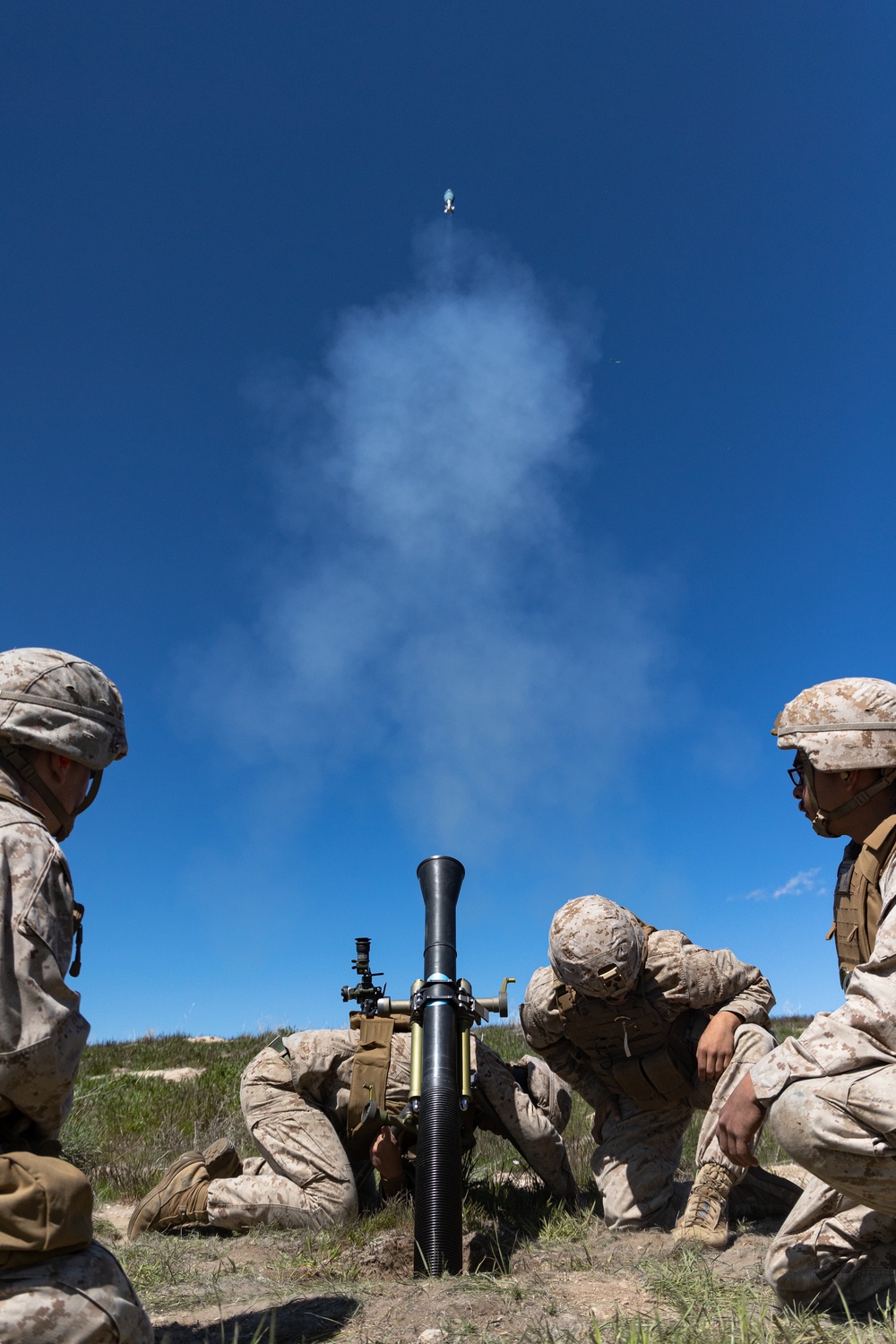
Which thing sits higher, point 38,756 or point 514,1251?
point 38,756

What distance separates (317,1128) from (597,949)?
2073 mm

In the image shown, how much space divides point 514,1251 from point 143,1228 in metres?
2.26

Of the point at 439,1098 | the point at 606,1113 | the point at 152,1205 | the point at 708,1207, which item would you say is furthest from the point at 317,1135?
the point at 708,1207

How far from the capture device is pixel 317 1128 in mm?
5605

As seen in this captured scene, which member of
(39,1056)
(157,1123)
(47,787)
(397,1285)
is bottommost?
(397,1285)

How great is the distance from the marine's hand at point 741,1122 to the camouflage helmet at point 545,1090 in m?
2.47

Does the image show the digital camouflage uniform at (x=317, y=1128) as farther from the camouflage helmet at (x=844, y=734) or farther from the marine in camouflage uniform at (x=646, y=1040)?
the camouflage helmet at (x=844, y=734)

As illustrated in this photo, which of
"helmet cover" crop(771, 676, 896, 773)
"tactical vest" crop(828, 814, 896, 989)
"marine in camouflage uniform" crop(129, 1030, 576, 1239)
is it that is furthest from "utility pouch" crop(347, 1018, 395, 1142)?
"helmet cover" crop(771, 676, 896, 773)

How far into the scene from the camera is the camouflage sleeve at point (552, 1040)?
18.8ft

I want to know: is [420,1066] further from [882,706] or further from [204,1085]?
[204,1085]

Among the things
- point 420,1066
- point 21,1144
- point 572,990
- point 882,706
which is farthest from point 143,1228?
point 882,706

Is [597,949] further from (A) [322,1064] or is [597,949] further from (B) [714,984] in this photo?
(A) [322,1064]

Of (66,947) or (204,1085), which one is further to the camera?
(204,1085)

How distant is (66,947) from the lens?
2.91 m
